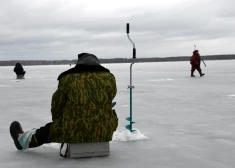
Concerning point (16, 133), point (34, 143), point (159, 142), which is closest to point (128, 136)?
point (159, 142)

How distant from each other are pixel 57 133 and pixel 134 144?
4.35 ft

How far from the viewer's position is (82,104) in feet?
13.1

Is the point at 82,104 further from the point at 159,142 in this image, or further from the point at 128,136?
the point at 159,142

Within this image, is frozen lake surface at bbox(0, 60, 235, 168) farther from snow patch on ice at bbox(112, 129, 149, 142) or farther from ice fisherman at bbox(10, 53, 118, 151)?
ice fisherman at bbox(10, 53, 118, 151)

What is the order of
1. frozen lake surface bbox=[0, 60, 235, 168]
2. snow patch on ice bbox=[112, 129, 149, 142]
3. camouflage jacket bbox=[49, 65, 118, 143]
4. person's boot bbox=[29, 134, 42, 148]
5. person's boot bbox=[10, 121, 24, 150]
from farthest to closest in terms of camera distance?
1. snow patch on ice bbox=[112, 129, 149, 142]
2. person's boot bbox=[10, 121, 24, 150]
3. person's boot bbox=[29, 134, 42, 148]
4. frozen lake surface bbox=[0, 60, 235, 168]
5. camouflage jacket bbox=[49, 65, 118, 143]

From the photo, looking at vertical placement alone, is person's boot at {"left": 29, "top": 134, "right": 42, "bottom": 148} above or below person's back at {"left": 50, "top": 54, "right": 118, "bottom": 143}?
below

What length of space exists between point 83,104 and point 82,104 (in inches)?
0.4

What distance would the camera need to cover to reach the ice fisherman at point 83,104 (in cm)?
398

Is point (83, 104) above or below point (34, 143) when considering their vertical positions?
above

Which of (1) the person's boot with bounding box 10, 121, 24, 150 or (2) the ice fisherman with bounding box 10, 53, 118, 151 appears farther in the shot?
(1) the person's boot with bounding box 10, 121, 24, 150

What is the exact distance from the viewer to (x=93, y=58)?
13.6 ft

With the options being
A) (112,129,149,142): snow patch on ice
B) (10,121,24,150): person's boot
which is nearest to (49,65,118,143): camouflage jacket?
(10,121,24,150): person's boot

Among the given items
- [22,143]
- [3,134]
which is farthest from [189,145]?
[3,134]

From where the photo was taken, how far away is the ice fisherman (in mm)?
3977
